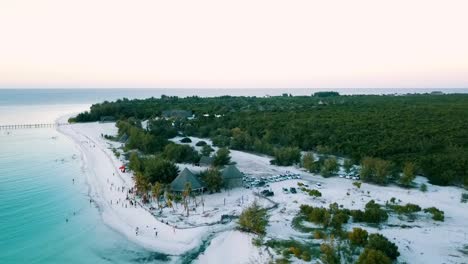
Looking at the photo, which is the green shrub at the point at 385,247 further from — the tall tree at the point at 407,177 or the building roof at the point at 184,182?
the building roof at the point at 184,182

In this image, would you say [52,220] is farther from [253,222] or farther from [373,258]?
[373,258]

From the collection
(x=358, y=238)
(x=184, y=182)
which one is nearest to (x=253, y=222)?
(x=358, y=238)

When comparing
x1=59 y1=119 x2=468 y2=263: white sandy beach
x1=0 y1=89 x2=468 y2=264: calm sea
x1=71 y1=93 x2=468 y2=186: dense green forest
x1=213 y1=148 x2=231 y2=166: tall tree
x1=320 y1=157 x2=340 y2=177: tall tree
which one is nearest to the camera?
x1=59 y1=119 x2=468 y2=263: white sandy beach

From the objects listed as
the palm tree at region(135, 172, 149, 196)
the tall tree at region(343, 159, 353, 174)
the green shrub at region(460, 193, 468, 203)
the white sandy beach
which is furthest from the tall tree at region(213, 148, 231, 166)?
the green shrub at region(460, 193, 468, 203)

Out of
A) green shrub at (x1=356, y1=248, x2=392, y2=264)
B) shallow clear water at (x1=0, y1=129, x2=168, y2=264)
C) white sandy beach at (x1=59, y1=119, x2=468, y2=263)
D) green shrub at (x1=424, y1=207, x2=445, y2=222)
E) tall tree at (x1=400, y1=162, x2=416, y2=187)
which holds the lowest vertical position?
shallow clear water at (x1=0, y1=129, x2=168, y2=264)

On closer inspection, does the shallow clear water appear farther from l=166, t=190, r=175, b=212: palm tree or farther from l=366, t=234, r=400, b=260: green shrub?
l=366, t=234, r=400, b=260: green shrub

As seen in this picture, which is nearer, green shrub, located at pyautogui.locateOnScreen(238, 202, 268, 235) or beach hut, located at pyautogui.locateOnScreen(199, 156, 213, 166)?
green shrub, located at pyautogui.locateOnScreen(238, 202, 268, 235)

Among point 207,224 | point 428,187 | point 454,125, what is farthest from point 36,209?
point 454,125

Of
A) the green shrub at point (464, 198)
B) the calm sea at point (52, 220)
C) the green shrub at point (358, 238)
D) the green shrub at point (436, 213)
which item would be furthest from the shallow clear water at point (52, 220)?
the green shrub at point (464, 198)
